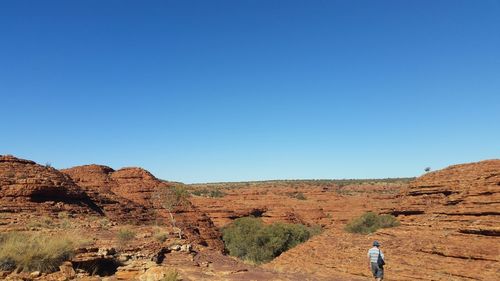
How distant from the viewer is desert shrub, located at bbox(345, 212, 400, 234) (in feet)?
103

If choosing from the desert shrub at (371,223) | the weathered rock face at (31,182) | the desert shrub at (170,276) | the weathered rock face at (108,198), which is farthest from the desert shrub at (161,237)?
the desert shrub at (371,223)

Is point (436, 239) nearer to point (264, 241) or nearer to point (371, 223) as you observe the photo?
point (264, 241)

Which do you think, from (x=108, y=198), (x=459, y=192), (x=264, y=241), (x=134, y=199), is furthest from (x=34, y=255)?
(x=134, y=199)

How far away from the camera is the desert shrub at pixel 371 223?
31.4 meters

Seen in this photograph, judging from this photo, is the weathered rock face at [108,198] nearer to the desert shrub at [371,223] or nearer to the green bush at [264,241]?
the green bush at [264,241]

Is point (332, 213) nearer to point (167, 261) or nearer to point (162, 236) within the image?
point (162, 236)

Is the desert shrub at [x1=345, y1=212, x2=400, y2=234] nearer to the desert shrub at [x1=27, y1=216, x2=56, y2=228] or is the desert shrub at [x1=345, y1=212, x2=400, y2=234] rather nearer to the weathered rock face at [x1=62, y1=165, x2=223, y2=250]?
Result: the weathered rock face at [x1=62, y1=165, x2=223, y2=250]

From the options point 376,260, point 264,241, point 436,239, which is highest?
point 436,239

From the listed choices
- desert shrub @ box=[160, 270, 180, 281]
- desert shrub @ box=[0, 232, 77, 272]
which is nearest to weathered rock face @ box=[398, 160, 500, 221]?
desert shrub @ box=[160, 270, 180, 281]

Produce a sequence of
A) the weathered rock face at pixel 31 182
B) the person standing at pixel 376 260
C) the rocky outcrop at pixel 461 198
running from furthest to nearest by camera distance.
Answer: the rocky outcrop at pixel 461 198 < the weathered rock face at pixel 31 182 < the person standing at pixel 376 260

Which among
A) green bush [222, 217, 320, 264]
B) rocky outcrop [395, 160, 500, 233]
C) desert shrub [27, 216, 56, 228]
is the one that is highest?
rocky outcrop [395, 160, 500, 233]

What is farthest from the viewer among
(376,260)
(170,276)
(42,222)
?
(42,222)

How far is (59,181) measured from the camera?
74.2ft

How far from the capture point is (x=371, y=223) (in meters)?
35.2
